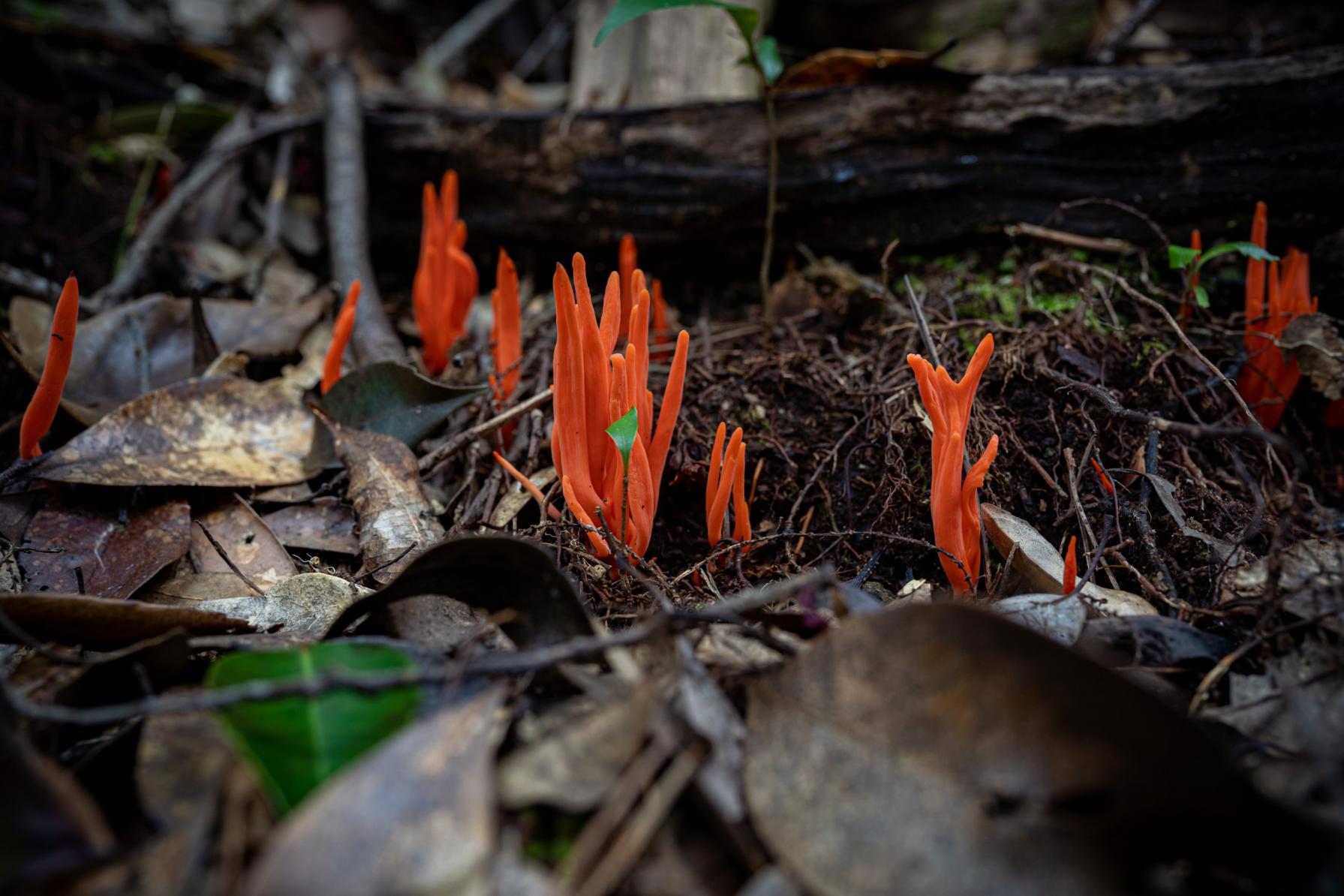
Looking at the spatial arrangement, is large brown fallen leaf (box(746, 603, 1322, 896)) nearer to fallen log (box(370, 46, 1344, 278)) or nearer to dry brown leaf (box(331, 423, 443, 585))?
dry brown leaf (box(331, 423, 443, 585))

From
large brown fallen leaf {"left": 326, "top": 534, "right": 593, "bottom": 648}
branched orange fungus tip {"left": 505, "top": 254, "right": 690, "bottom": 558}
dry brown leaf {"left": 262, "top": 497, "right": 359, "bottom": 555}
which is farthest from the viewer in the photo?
dry brown leaf {"left": 262, "top": 497, "right": 359, "bottom": 555}

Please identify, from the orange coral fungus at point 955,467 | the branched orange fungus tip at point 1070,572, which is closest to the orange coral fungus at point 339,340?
the orange coral fungus at point 955,467

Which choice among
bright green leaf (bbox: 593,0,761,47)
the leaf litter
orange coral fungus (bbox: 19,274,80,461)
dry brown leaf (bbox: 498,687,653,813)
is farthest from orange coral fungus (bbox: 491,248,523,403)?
dry brown leaf (bbox: 498,687,653,813)

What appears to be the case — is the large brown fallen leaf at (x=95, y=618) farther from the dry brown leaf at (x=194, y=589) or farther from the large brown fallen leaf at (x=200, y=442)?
the large brown fallen leaf at (x=200, y=442)

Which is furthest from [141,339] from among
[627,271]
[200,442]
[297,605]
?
[627,271]

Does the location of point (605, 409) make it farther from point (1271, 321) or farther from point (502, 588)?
point (1271, 321)

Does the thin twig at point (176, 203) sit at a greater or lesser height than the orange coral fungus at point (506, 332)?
greater
